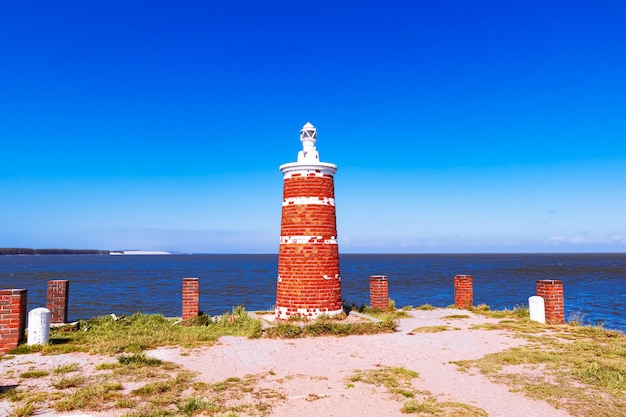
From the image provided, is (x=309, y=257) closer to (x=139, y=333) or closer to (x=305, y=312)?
(x=305, y=312)

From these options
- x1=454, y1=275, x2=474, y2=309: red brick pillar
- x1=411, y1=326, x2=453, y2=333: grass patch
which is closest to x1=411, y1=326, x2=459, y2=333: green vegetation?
x1=411, y1=326, x2=453, y2=333: grass patch

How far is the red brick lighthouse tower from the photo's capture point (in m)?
14.2

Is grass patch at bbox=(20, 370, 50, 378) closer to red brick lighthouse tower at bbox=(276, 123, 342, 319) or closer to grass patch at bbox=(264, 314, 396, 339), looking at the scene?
grass patch at bbox=(264, 314, 396, 339)

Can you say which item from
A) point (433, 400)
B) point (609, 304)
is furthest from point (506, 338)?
point (609, 304)

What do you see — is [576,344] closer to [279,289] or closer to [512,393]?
[512,393]

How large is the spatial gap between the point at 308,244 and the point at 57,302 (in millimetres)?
7984

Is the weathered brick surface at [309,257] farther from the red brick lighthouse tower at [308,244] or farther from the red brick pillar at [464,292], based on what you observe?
the red brick pillar at [464,292]

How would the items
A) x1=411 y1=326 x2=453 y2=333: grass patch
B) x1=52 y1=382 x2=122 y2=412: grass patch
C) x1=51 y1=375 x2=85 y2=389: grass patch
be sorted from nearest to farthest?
x1=52 y1=382 x2=122 y2=412: grass patch
x1=51 y1=375 x2=85 y2=389: grass patch
x1=411 y1=326 x2=453 y2=333: grass patch

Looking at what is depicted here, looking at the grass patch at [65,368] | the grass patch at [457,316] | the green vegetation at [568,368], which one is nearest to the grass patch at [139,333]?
the grass patch at [65,368]

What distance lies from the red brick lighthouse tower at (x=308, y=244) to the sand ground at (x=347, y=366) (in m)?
1.91

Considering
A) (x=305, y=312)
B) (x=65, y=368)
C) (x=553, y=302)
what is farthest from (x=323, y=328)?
(x=553, y=302)

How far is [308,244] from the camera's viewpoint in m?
14.3

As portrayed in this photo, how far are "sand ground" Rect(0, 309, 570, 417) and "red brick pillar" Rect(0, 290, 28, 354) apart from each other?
1.05 meters

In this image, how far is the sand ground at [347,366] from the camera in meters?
7.21
